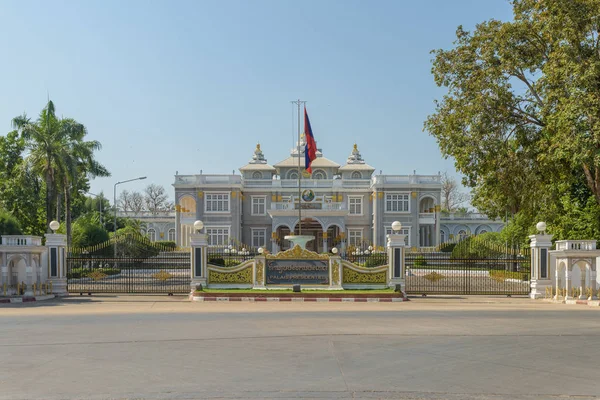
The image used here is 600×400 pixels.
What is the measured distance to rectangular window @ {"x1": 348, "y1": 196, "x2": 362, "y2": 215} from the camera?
5738 centimetres

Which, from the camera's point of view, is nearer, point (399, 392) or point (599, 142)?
point (399, 392)

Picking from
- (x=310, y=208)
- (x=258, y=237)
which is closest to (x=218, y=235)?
(x=258, y=237)

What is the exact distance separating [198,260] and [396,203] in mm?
35825

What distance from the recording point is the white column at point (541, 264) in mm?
21500

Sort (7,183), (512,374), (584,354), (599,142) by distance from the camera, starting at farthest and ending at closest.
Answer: (7,183)
(599,142)
(584,354)
(512,374)

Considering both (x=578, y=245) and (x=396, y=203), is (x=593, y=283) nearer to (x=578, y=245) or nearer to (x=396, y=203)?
(x=578, y=245)

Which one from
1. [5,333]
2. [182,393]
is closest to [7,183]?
[5,333]

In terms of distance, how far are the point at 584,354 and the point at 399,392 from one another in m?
3.98

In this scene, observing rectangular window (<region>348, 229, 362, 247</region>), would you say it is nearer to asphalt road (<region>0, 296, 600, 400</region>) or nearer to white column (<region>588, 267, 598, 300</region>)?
white column (<region>588, 267, 598, 300</region>)

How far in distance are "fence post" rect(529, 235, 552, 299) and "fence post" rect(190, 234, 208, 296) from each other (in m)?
11.2

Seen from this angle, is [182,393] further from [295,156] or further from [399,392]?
[295,156]

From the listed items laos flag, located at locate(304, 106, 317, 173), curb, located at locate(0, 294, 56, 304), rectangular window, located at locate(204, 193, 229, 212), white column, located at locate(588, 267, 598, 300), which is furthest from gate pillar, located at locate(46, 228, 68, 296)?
rectangular window, located at locate(204, 193, 229, 212)

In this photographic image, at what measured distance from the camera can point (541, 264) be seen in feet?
70.8

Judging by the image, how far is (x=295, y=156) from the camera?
60.7 m
